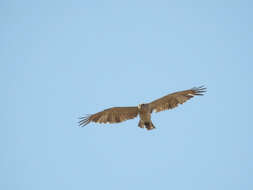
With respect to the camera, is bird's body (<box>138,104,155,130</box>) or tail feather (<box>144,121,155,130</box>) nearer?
tail feather (<box>144,121,155,130</box>)

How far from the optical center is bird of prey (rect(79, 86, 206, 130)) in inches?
891

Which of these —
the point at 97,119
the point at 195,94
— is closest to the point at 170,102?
the point at 195,94

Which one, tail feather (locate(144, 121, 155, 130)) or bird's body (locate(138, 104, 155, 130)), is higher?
bird's body (locate(138, 104, 155, 130))

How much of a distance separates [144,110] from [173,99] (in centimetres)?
118

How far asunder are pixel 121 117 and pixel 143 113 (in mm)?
1073

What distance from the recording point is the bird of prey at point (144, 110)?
2264cm

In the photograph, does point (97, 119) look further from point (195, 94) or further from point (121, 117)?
point (195, 94)

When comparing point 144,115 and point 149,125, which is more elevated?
point 144,115

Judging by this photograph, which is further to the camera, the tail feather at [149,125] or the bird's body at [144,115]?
the bird's body at [144,115]

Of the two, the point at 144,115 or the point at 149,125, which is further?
the point at 144,115

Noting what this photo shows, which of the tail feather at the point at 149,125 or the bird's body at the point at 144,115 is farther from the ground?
the bird's body at the point at 144,115

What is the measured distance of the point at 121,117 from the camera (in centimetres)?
2341

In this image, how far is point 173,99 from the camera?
22953mm

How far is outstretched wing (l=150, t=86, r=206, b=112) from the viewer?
22.6 meters
